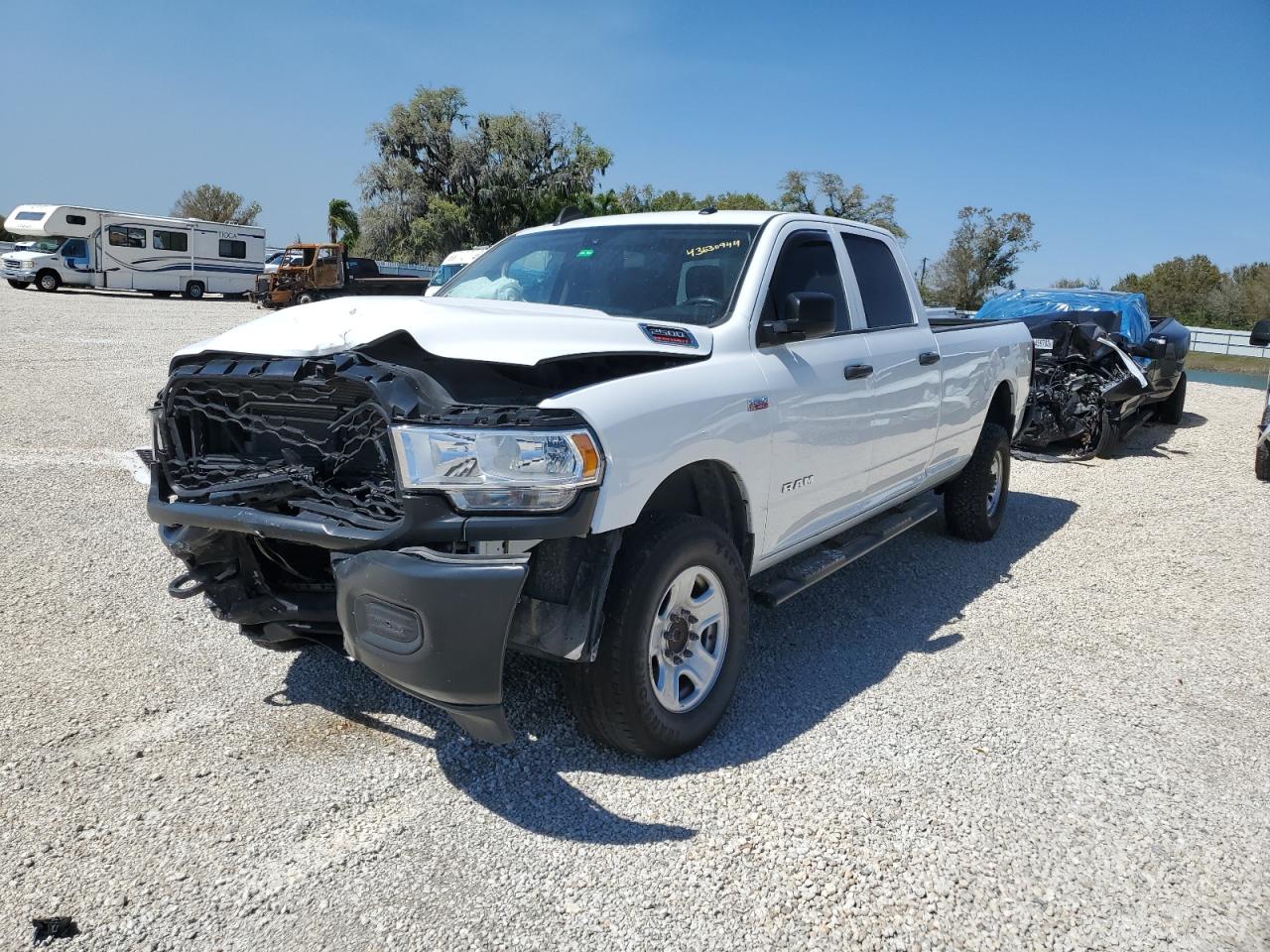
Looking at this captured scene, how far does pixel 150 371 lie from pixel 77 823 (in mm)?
11187

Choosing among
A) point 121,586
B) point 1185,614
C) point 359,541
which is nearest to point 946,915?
point 359,541

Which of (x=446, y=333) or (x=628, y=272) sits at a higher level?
(x=628, y=272)

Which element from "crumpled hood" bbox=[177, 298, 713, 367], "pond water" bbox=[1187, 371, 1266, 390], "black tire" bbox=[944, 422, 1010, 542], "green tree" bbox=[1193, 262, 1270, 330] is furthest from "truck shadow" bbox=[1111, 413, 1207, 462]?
"green tree" bbox=[1193, 262, 1270, 330]

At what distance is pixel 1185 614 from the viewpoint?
532 cm

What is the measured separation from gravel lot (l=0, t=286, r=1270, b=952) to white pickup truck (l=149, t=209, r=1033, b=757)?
379 millimetres

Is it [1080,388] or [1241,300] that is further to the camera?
[1241,300]

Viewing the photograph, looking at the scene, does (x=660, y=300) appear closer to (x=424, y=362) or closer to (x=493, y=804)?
(x=424, y=362)

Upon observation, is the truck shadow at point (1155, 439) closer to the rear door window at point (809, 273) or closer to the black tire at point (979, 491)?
the black tire at point (979, 491)

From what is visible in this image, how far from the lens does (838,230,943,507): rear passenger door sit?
466cm

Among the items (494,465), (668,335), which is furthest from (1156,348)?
(494,465)

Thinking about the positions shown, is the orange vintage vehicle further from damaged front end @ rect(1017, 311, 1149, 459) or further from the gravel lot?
the gravel lot

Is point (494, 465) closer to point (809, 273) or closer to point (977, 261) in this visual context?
point (809, 273)

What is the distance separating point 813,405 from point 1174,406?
11075mm

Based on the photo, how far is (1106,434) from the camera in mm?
10195
